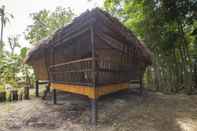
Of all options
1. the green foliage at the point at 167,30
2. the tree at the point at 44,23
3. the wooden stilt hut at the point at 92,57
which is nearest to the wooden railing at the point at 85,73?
the wooden stilt hut at the point at 92,57

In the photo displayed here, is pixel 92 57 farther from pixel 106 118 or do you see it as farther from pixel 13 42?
pixel 13 42

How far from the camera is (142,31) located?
11.6 metres

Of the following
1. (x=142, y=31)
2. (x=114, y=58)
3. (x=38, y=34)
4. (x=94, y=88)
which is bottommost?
(x=94, y=88)

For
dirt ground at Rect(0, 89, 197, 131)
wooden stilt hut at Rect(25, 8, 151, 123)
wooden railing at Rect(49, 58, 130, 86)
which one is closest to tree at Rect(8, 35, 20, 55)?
wooden stilt hut at Rect(25, 8, 151, 123)

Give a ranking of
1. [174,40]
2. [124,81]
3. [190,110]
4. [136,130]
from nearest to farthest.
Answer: [136,130], [190,110], [124,81], [174,40]

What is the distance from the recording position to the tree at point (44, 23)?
19806 millimetres

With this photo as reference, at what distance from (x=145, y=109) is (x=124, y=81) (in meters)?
1.51

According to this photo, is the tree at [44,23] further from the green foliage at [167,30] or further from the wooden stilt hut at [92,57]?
the wooden stilt hut at [92,57]

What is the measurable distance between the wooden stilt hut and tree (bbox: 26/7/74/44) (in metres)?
9.46

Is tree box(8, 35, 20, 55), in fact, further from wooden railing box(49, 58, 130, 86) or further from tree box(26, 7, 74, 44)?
wooden railing box(49, 58, 130, 86)

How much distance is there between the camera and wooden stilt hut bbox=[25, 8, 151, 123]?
5375mm

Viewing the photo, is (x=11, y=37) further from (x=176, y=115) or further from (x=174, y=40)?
(x=176, y=115)

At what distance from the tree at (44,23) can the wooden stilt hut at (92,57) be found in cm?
946

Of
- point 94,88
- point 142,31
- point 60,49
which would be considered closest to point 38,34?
point 60,49
